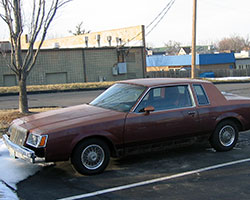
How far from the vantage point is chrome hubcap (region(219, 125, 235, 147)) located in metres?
7.36

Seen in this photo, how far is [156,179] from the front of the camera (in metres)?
5.71

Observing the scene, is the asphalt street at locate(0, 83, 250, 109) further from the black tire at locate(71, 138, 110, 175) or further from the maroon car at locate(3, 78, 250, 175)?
the black tire at locate(71, 138, 110, 175)

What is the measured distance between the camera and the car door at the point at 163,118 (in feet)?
20.6

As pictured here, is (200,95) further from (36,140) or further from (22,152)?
(22,152)

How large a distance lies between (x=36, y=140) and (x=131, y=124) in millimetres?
1628

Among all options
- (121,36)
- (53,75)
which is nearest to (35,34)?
(53,75)

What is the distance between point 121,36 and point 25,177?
36.2 metres

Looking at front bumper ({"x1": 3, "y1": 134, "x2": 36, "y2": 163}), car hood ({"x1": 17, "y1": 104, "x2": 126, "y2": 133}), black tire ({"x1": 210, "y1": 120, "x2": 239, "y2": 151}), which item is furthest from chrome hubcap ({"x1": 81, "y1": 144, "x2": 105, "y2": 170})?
black tire ({"x1": 210, "y1": 120, "x2": 239, "y2": 151})

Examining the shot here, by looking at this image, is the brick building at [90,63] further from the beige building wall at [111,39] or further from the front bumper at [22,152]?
the front bumper at [22,152]

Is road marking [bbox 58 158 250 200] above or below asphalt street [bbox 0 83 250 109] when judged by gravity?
above

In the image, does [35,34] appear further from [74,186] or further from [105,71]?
[105,71]

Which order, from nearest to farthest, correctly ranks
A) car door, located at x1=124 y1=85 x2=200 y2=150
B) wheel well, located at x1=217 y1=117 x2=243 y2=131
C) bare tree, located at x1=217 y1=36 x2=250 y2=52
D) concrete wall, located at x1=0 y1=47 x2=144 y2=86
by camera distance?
1. car door, located at x1=124 y1=85 x2=200 y2=150
2. wheel well, located at x1=217 y1=117 x2=243 y2=131
3. concrete wall, located at x1=0 y1=47 x2=144 y2=86
4. bare tree, located at x1=217 y1=36 x2=250 y2=52

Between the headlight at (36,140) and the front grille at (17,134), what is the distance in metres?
0.16

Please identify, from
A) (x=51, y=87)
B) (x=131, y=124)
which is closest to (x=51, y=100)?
(x=51, y=87)
